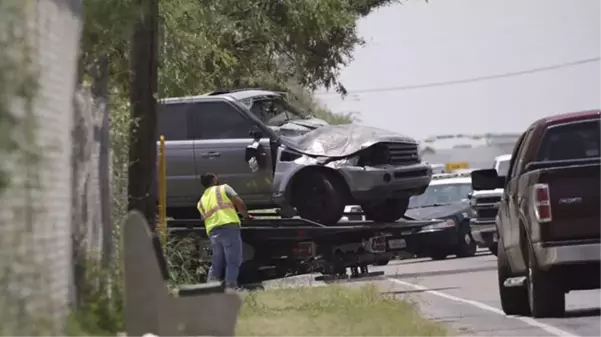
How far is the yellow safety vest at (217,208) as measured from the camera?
61.4 ft

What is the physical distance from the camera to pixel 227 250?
1902 centimetres

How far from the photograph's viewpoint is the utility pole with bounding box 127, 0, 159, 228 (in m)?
15.8

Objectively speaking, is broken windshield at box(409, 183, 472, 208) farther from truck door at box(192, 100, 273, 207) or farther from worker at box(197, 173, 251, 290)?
worker at box(197, 173, 251, 290)

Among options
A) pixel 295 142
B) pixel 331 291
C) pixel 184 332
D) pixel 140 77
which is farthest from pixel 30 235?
pixel 295 142

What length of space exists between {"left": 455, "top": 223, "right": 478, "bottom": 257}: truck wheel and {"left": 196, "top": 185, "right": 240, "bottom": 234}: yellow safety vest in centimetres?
1127

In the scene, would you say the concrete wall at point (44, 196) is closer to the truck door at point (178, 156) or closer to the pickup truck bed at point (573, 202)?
the pickup truck bed at point (573, 202)

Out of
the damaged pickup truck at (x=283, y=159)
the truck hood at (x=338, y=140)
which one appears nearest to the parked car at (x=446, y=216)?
the damaged pickup truck at (x=283, y=159)

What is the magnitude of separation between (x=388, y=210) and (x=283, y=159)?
2.21m

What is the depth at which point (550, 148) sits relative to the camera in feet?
50.1

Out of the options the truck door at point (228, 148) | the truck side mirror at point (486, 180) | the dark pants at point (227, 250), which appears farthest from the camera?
the truck door at point (228, 148)

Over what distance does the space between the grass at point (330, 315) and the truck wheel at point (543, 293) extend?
104 centimetres

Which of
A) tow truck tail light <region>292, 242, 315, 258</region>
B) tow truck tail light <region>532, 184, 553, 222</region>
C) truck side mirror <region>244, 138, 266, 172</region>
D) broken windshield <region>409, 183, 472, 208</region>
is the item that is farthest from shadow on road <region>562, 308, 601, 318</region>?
broken windshield <region>409, 183, 472, 208</region>

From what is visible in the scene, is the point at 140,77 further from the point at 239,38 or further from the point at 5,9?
the point at 239,38

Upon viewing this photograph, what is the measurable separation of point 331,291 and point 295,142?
8.75 ft
